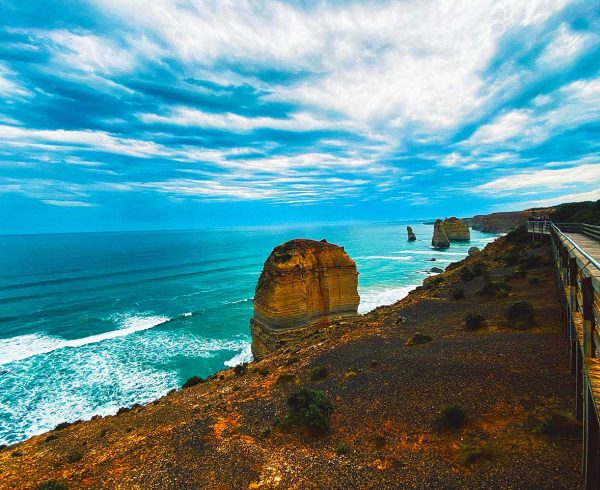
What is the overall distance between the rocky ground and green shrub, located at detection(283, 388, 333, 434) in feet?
1.01

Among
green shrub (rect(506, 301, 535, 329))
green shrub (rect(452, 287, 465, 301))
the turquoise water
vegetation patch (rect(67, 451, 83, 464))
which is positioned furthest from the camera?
green shrub (rect(452, 287, 465, 301))

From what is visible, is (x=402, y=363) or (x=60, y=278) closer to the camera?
(x=402, y=363)

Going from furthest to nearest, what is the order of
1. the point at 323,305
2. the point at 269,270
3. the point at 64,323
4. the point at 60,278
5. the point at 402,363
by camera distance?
1. the point at 60,278
2. the point at 64,323
3. the point at 323,305
4. the point at 269,270
5. the point at 402,363

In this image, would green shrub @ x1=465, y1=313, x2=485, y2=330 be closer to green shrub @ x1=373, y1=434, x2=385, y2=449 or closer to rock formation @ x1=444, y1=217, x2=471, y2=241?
green shrub @ x1=373, y1=434, x2=385, y2=449

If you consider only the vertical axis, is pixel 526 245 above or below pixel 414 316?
above

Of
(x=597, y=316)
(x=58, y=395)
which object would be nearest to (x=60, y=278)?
(x=58, y=395)

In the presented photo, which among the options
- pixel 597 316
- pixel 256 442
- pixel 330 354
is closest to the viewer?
pixel 597 316

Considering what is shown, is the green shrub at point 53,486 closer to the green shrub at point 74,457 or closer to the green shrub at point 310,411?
the green shrub at point 74,457

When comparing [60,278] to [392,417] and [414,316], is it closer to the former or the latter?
[414,316]

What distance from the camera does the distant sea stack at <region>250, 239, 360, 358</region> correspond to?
30953mm

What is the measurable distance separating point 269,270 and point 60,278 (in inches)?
2574

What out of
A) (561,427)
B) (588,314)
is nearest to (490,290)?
(561,427)

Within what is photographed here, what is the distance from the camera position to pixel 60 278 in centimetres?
7225

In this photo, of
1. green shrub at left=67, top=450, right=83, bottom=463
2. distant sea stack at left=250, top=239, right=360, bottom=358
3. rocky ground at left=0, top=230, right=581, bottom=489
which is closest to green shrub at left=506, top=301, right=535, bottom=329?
rocky ground at left=0, top=230, right=581, bottom=489
